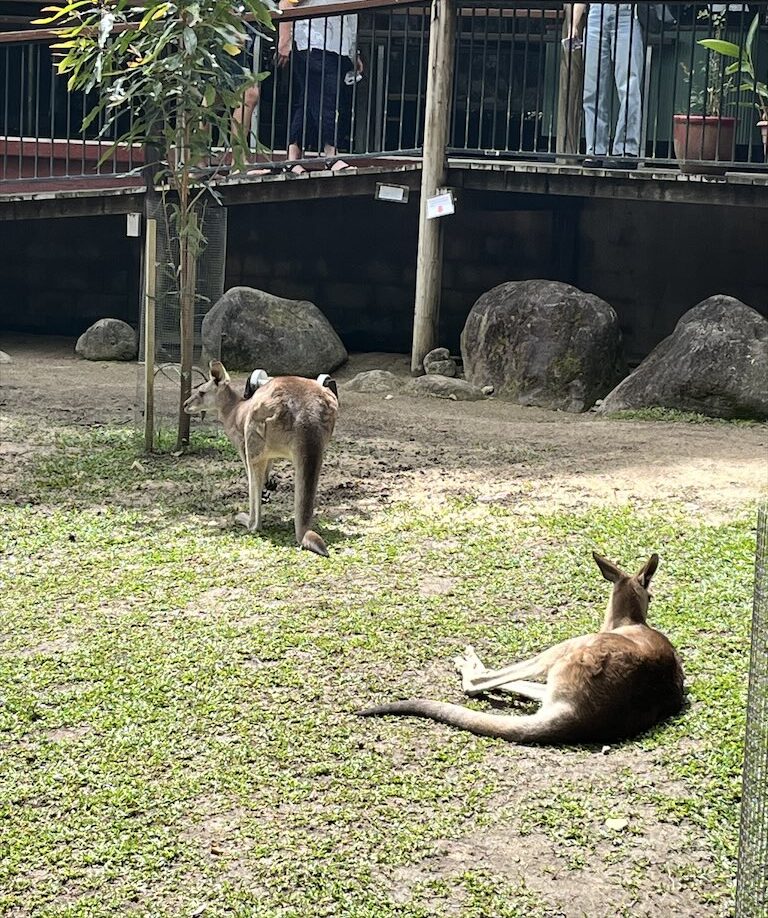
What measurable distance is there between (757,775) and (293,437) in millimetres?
3474

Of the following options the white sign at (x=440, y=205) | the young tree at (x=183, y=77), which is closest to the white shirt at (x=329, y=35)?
the white sign at (x=440, y=205)

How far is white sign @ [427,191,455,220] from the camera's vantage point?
1189 centimetres

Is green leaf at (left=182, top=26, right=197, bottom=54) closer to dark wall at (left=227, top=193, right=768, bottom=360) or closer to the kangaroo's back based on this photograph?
the kangaroo's back

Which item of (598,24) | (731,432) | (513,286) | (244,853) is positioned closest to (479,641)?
(244,853)

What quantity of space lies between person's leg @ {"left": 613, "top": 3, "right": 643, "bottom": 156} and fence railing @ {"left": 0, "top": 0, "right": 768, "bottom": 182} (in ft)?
0.04

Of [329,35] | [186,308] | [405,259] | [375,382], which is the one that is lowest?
[375,382]

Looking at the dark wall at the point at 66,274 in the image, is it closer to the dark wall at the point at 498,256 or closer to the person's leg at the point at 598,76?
the dark wall at the point at 498,256

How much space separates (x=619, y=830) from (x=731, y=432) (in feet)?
20.4

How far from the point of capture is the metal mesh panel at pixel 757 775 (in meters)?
3.40

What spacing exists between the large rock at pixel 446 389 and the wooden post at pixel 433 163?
65cm

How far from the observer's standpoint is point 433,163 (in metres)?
12.1

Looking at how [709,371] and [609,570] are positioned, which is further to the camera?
[709,371]

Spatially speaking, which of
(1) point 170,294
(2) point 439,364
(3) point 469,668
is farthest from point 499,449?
(3) point 469,668

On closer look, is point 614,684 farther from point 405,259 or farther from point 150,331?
point 405,259
